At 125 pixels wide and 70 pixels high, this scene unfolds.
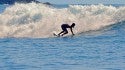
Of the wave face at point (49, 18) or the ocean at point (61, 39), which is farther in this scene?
the wave face at point (49, 18)

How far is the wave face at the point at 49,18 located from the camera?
3184 cm

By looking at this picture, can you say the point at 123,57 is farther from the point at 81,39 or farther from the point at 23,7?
the point at 23,7

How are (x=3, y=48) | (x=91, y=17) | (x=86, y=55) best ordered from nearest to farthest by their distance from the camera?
(x=86, y=55), (x=3, y=48), (x=91, y=17)

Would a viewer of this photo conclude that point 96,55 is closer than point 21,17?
Yes

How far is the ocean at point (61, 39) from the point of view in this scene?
1712cm

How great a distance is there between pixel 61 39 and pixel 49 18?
7.31 metres

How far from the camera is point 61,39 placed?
2697cm

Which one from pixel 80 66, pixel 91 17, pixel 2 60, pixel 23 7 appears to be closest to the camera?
pixel 80 66

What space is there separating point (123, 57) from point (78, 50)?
125 inches

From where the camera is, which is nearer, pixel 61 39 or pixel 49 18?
pixel 61 39

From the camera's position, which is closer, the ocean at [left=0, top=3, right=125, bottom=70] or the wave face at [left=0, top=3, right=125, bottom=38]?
the ocean at [left=0, top=3, right=125, bottom=70]

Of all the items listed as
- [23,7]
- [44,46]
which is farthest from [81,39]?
[23,7]

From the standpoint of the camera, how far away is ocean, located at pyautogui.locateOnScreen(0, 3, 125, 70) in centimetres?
1712

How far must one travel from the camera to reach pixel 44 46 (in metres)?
23.1
